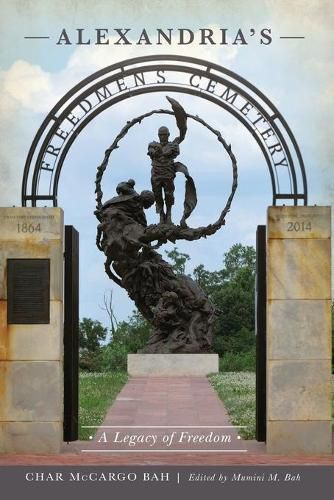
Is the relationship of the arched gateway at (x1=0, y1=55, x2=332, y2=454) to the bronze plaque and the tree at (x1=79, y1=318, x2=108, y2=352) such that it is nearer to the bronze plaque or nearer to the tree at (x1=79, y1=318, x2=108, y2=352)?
Answer: the bronze plaque

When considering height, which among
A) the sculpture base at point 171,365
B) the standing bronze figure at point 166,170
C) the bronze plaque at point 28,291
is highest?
the standing bronze figure at point 166,170

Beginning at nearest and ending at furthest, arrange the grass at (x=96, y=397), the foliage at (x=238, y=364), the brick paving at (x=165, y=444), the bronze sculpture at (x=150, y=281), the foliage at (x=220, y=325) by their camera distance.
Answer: the brick paving at (x=165, y=444) → the grass at (x=96, y=397) → the bronze sculpture at (x=150, y=281) → the foliage at (x=238, y=364) → the foliage at (x=220, y=325)

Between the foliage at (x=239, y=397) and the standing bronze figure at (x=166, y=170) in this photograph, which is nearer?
the foliage at (x=239, y=397)

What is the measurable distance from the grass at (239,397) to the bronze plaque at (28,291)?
116 inches

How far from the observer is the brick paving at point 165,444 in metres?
10.0

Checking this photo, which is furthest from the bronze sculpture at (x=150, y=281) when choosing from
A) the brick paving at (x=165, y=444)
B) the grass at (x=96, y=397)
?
the brick paving at (x=165, y=444)

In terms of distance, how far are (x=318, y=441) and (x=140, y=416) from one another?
12.8 ft

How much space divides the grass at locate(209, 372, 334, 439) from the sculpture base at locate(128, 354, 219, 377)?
67 cm

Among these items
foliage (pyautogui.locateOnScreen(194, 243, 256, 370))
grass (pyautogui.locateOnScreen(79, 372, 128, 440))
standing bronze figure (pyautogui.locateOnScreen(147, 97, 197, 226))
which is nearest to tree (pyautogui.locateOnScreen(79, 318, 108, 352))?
foliage (pyautogui.locateOnScreen(194, 243, 256, 370))

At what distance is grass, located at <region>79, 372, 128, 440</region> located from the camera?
43.8 ft

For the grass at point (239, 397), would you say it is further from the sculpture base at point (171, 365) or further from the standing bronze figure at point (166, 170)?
the standing bronze figure at point (166, 170)
